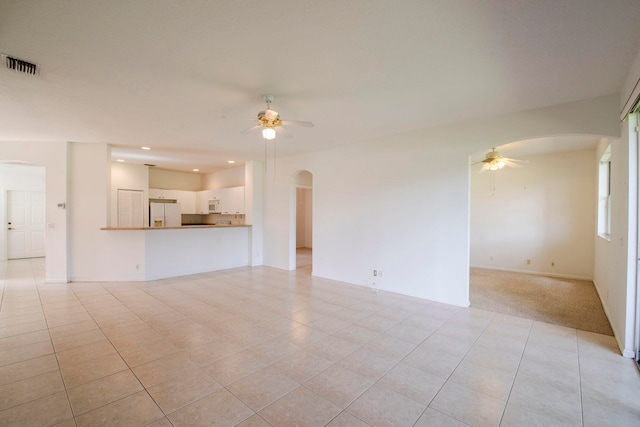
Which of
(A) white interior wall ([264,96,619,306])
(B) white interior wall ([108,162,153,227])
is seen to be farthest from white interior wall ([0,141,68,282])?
(A) white interior wall ([264,96,619,306])

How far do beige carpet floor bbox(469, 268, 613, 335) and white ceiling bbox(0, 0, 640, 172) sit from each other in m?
2.82

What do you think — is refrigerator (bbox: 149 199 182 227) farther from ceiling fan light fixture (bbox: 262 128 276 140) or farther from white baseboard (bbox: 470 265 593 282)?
white baseboard (bbox: 470 265 593 282)

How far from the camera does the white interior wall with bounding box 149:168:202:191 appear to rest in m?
8.58

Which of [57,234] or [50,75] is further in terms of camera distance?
[57,234]

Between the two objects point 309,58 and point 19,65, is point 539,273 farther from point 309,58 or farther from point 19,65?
point 19,65

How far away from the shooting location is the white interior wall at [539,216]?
5.70m

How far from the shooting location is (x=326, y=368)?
241 cm

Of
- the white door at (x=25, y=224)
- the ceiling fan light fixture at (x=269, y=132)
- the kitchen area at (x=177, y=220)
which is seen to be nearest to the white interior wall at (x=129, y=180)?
the kitchen area at (x=177, y=220)

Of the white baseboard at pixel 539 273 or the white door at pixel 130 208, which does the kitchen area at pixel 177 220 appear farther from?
the white baseboard at pixel 539 273

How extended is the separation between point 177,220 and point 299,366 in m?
7.54

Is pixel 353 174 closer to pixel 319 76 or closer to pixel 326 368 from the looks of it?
pixel 319 76

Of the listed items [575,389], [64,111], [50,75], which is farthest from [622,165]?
[64,111]

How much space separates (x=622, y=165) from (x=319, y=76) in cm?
342

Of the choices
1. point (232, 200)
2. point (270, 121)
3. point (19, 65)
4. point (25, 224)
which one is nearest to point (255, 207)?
point (232, 200)
